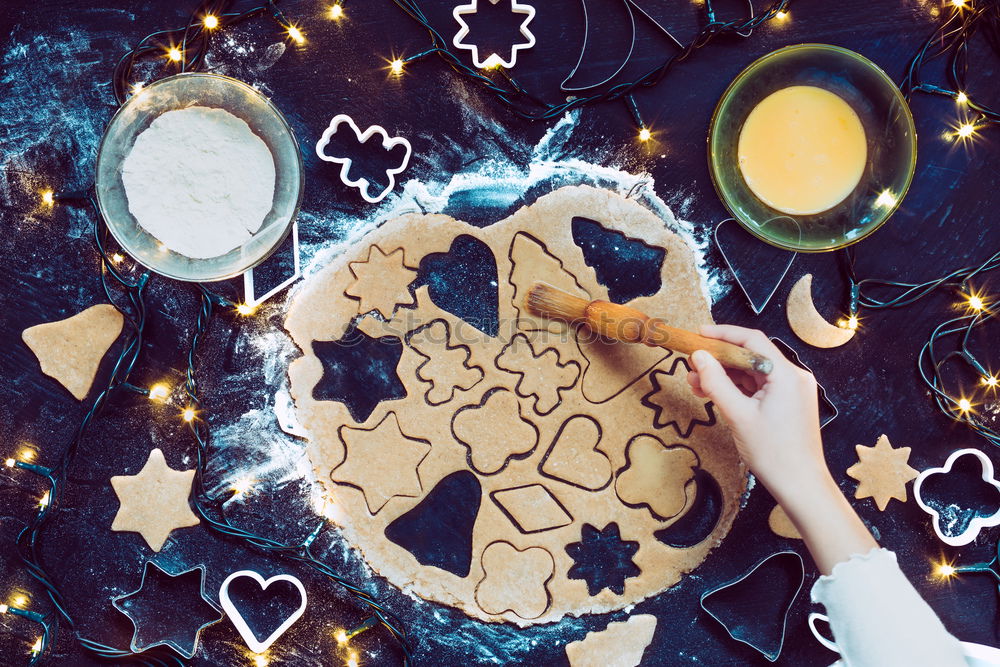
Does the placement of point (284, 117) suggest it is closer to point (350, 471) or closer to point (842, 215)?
point (350, 471)

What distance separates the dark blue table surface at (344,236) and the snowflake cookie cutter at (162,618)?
24 millimetres

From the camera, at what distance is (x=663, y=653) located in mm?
1237

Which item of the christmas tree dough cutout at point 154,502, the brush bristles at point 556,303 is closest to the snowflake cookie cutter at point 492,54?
the brush bristles at point 556,303

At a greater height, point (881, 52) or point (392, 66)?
point (881, 52)

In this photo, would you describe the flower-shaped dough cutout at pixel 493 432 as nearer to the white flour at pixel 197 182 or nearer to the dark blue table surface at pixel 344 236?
the dark blue table surface at pixel 344 236

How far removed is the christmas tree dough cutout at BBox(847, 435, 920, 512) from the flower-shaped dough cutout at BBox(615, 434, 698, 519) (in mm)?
333

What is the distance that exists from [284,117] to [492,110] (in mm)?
399

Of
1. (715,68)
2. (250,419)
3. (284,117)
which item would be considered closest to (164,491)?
(250,419)

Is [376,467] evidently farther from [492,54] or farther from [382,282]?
[492,54]

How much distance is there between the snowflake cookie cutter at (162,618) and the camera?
119cm

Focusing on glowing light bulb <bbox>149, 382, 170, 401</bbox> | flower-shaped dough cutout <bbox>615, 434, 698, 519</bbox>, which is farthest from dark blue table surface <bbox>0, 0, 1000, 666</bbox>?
flower-shaped dough cutout <bbox>615, 434, 698, 519</bbox>

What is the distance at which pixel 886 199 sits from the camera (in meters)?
1.21

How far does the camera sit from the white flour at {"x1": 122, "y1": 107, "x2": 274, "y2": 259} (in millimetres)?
1164

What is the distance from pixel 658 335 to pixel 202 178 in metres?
0.87
